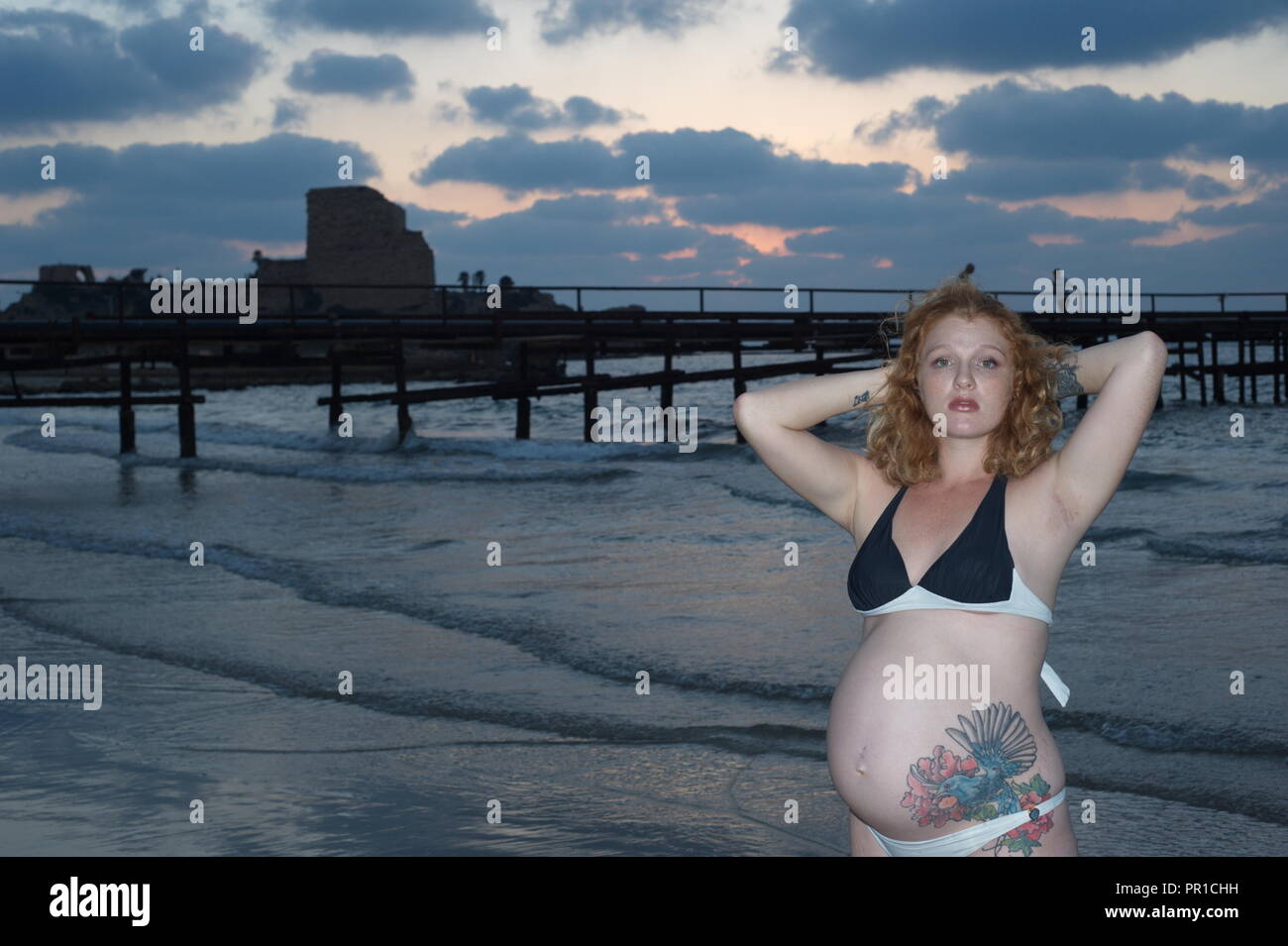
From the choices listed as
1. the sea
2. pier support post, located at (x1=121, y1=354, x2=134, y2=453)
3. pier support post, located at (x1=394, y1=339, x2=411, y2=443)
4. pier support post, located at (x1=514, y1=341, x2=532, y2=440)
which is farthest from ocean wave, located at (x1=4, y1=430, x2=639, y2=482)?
the sea

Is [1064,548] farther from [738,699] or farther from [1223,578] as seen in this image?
[1223,578]

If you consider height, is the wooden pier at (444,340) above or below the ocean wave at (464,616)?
above

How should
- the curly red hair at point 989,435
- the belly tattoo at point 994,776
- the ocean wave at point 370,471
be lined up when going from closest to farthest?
the belly tattoo at point 994,776, the curly red hair at point 989,435, the ocean wave at point 370,471

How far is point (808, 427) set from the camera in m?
2.51

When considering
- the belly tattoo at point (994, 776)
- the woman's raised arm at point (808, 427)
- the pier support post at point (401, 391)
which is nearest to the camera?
the belly tattoo at point (994, 776)

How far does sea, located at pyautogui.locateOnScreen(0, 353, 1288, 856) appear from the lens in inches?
170

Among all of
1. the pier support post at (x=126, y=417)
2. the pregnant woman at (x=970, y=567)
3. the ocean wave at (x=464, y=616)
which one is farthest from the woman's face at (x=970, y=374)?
the pier support post at (x=126, y=417)

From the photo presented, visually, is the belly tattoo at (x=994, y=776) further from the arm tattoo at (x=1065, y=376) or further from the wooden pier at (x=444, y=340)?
the wooden pier at (x=444, y=340)

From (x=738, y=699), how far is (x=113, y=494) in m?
13.6

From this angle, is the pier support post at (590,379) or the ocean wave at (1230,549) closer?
the ocean wave at (1230,549)

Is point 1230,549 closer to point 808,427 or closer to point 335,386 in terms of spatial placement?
point 808,427

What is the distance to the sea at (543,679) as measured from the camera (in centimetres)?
433

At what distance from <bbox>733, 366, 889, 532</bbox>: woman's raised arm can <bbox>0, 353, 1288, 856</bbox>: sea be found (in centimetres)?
186
